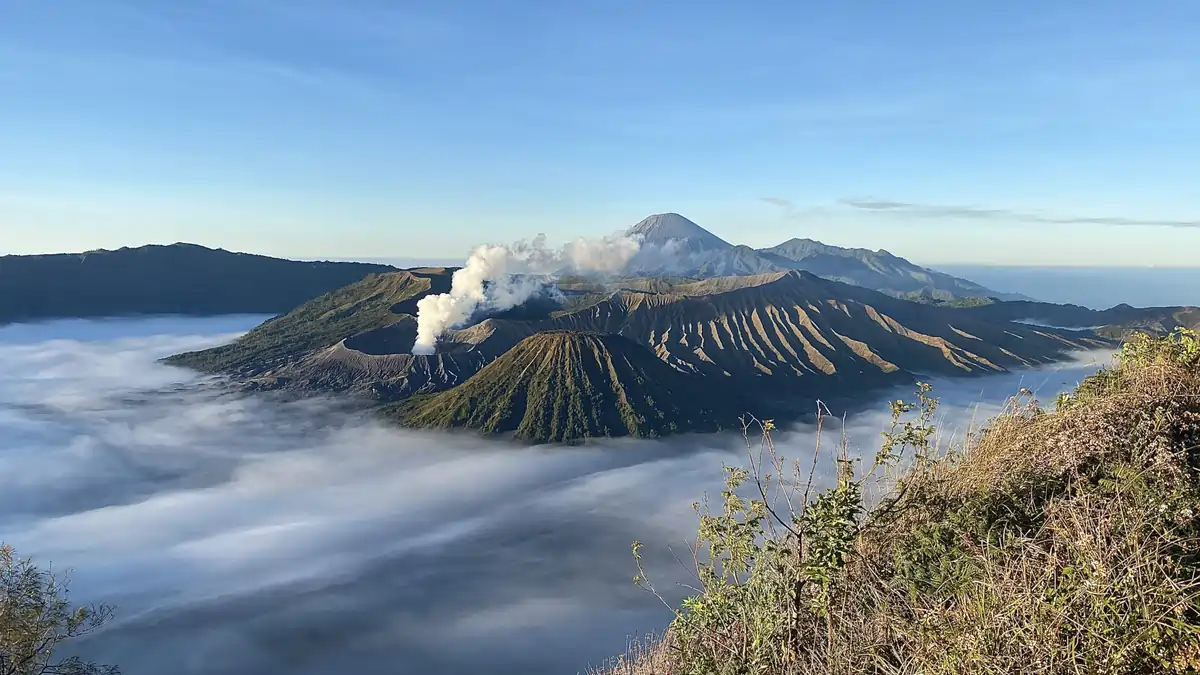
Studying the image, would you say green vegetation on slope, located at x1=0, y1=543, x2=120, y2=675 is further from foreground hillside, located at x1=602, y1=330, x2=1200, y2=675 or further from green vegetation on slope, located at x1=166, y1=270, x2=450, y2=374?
green vegetation on slope, located at x1=166, y1=270, x2=450, y2=374

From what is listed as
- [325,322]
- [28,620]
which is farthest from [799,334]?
[28,620]

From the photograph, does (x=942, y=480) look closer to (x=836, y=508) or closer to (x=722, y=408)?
(x=836, y=508)

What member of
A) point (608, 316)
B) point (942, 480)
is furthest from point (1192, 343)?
point (608, 316)

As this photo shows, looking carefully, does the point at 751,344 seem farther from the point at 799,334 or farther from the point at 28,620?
the point at 28,620

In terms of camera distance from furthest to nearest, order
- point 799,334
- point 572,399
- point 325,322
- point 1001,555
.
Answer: point 325,322 < point 799,334 < point 572,399 < point 1001,555

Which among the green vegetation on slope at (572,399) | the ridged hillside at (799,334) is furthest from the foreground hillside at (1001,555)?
the ridged hillside at (799,334)
